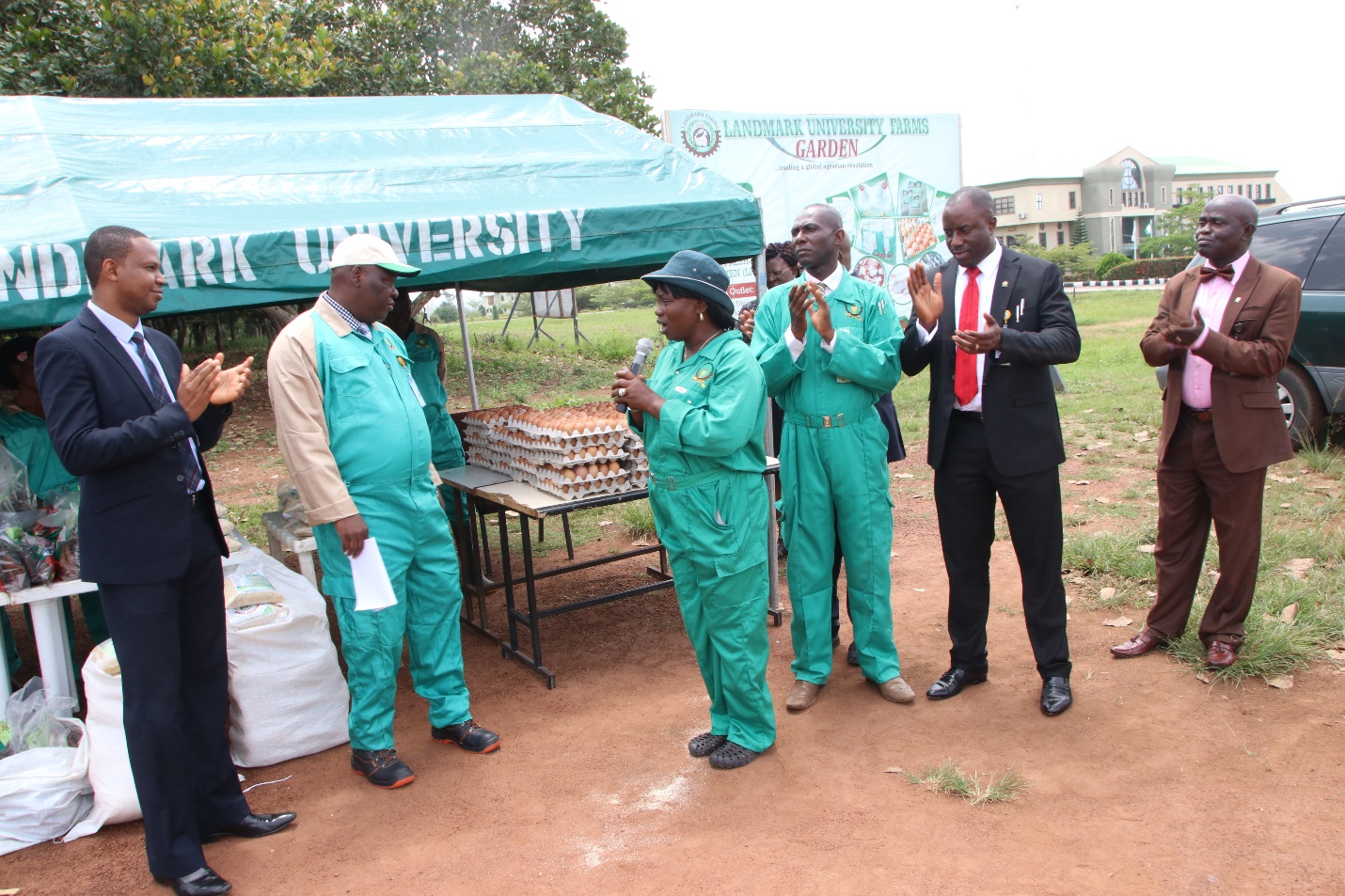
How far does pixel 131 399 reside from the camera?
3.00 m

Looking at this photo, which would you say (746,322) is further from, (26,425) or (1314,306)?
(1314,306)

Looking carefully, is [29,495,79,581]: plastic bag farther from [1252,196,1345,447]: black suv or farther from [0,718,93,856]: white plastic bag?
[1252,196,1345,447]: black suv

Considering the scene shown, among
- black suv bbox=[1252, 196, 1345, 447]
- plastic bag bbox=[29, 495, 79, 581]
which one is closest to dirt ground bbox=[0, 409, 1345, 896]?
plastic bag bbox=[29, 495, 79, 581]

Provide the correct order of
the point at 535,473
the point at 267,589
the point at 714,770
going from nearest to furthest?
the point at 714,770 → the point at 267,589 → the point at 535,473

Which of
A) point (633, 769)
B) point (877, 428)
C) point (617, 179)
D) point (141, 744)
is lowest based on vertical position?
point (633, 769)

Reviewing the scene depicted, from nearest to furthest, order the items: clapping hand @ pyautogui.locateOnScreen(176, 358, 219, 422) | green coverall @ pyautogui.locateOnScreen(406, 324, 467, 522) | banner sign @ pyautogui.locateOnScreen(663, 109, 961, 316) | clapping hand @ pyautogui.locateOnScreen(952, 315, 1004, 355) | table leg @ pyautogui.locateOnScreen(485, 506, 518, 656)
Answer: clapping hand @ pyautogui.locateOnScreen(176, 358, 219, 422)
clapping hand @ pyautogui.locateOnScreen(952, 315, 1004, 355)
table leg @ pyautogui.locateOnScreen(485, 506, 518, 656)
green coverall @ pyautogui.locateOnScreen(406, 324, 467, 522)
banner sign @ pyautogui.locateOnScreen(663, 109, 961, 316)

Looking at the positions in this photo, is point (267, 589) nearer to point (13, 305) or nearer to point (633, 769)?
point (13, 305)

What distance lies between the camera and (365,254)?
3.66 meters

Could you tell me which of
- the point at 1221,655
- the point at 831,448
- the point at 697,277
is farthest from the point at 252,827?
the point at 1221,655

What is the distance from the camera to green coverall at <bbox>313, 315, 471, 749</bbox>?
3625 mm

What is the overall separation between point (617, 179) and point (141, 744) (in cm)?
353

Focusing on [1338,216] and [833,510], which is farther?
[1338,216]

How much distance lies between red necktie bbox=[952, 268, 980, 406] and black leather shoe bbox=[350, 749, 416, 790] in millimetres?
2690

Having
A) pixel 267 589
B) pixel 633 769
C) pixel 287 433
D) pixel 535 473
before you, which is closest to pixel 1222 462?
pixel 633 769
